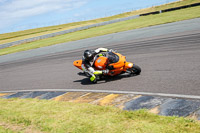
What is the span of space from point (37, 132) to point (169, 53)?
27.3 feet

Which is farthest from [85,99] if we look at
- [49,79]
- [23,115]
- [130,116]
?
[49,79]

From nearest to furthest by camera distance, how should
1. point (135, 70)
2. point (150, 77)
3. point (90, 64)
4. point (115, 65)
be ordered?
point (150, 77) → point (115, 65) → point (135, 70) → point (90, 64)

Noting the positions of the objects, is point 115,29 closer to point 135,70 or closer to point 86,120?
point 135,70

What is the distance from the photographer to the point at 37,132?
543 centimetres

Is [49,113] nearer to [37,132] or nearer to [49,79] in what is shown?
[37,132]

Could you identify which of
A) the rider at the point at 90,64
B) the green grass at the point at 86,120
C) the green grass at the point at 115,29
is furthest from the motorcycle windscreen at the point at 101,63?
the green grass at the point at 115,29

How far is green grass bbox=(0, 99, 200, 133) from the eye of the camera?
4.64 m

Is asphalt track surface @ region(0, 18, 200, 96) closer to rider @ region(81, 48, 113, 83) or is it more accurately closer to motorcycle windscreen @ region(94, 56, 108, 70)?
rider @ region(81, 48, 113, 83)

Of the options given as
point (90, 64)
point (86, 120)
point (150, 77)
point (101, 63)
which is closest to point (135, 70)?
point (150, 77)

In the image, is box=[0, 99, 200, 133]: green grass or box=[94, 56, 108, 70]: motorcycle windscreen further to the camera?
box=[94, 56, 108, 70]: motorcycle windscreen

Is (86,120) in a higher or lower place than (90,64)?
lower

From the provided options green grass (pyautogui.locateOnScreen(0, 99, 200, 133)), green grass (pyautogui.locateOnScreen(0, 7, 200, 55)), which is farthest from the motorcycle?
green grass (pyautogui.locateOnScreen(0, 7, 200, 55))

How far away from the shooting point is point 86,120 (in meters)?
5.52

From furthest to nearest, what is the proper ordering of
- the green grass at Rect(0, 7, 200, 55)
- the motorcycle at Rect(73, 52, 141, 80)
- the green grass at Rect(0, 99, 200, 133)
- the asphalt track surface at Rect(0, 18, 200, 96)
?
the green grass at Rect(0, 7, 200, 55) < the motorcycle at Rect(73, 52, 141, 80) < the asphalt track surface at Rect(0, 18, 200, 96) < the green grass at Rect(0, 99, 200, 133)
